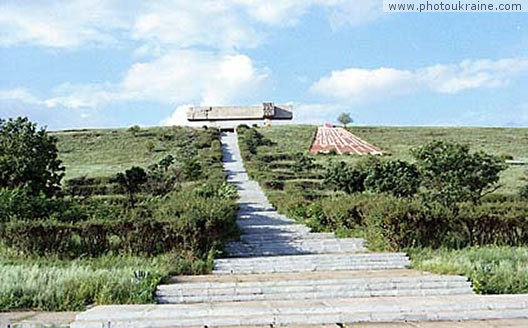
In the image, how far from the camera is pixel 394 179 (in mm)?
28141

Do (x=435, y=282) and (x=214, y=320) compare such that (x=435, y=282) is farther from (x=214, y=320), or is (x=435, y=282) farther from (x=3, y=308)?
(x=3, y=308)

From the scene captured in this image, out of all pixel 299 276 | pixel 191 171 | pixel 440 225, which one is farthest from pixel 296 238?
pixel 191 171

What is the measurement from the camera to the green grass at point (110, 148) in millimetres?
45188

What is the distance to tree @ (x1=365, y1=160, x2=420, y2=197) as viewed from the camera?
90.2 ft

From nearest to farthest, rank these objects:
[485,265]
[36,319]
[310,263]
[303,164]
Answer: [36,319], [485,265], [310,263], [303,164]

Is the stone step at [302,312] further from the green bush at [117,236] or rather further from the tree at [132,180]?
the tree at [132,180]

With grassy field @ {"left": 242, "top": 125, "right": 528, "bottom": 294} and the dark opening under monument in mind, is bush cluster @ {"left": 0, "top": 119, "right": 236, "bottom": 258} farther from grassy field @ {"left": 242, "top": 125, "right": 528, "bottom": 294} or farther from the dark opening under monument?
the dark opening under monument

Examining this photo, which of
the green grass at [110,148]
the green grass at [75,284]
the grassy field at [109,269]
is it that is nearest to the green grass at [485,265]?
the grassy field at [109,269]

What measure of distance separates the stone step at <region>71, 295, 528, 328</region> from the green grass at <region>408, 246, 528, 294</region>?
0.69 m

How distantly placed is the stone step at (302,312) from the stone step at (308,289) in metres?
0.45

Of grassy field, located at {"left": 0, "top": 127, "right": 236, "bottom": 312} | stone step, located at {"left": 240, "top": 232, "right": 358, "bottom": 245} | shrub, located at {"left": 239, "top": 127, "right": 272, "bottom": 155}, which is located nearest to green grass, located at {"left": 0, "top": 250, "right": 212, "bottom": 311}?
grassy field, located at {"left": 0, "top": 127, "right": 236, "bottom": 312}

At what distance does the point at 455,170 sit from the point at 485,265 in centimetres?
1701

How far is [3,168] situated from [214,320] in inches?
601

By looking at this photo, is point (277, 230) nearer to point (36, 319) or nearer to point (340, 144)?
point (36, 319)
